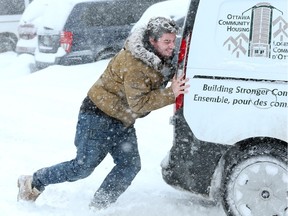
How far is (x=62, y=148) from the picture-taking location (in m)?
6.41

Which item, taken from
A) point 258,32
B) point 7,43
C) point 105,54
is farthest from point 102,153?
point 7,43

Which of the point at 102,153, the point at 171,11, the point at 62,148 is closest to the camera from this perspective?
the point at 102,153

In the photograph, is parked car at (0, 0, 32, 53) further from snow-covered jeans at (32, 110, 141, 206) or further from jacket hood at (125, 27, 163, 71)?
jacket hood at (125, 27, 163, 71)

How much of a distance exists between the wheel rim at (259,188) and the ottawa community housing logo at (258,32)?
0.69 m

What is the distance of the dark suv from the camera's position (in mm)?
10602

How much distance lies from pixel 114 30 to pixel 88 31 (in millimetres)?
509

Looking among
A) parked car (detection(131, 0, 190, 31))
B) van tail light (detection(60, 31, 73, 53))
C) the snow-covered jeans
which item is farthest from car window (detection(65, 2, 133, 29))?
the snow-covered jeans

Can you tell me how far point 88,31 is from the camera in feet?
35.4

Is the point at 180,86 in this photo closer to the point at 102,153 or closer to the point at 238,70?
the point at 238,70

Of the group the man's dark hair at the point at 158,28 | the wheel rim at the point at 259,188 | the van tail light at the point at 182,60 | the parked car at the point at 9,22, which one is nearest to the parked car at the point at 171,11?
the man's dark hair at the point at 158,28

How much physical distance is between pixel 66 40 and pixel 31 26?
62.3 inches

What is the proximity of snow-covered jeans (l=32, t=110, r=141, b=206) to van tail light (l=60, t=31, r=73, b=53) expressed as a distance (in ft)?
20.6

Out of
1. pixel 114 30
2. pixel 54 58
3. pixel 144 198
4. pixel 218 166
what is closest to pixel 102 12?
pixel 114 30

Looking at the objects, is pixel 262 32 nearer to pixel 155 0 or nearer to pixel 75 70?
pixel 75 70
